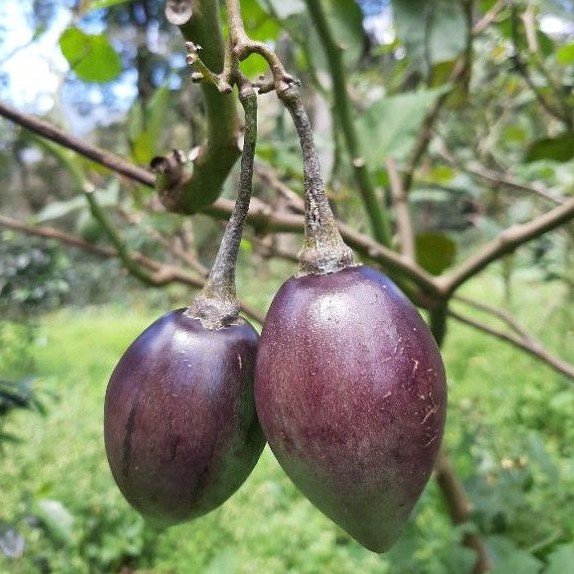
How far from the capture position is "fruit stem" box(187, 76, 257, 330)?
0.39 m

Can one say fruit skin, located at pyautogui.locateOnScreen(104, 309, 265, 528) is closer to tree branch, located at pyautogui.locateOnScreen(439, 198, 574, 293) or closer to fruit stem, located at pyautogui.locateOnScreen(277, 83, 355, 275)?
fruit stem, located at pyautogui.locateOnScreen(277, 83, 355, 275)

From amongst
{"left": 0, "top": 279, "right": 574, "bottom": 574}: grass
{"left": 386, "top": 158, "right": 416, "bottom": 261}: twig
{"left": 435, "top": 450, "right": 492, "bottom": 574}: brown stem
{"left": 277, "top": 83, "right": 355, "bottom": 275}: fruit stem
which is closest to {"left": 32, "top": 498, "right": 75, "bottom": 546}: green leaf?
{"left": 0, "top": 279, "right": 574, "bottom": 574}: grass

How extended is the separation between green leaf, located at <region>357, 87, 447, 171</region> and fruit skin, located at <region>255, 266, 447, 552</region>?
448 mm

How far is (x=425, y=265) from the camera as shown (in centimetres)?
111

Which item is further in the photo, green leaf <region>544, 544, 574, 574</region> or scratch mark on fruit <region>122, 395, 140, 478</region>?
green leaf <region>544, 544, 574, 574</region>

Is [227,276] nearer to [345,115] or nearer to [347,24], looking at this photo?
[345,115]

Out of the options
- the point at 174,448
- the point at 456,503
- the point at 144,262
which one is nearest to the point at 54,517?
the point at 144,262

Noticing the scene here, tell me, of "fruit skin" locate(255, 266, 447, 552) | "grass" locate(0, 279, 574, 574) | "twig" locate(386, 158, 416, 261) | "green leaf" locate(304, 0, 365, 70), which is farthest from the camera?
"grass" locate(0, 279, 574, 574)

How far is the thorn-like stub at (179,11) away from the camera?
1.21ft

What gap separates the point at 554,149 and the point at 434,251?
239 mm

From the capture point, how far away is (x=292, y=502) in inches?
83.7

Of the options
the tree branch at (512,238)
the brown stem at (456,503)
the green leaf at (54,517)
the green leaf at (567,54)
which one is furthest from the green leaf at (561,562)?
the green leaf at (54,517)

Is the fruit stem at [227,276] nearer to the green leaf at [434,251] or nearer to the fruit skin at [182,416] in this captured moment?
the fruit skin at [182,416]

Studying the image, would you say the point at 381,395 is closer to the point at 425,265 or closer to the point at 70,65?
the point at 70,65
